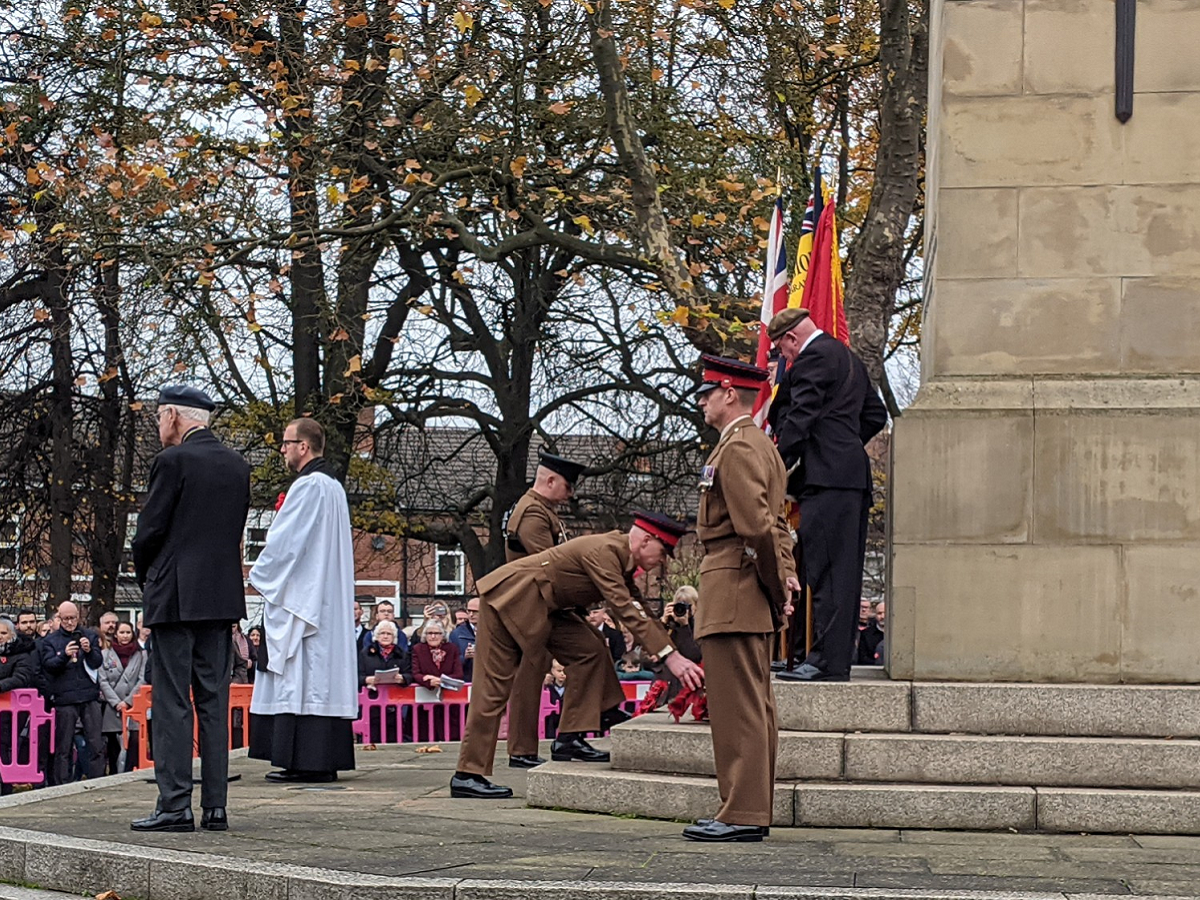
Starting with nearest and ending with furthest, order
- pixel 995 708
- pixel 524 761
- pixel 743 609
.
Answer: pixel 743 609 < pixel 995 708 < pixel 524 761

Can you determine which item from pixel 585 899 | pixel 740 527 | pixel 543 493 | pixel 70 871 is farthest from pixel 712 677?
pixel 543 493

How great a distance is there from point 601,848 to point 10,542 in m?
20.5

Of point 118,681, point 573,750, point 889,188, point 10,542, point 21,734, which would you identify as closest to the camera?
point 573,750

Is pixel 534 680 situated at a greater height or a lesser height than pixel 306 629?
lesser

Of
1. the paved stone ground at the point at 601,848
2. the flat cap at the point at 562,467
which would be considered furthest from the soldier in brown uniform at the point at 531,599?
the flat cap at the point at 562,467

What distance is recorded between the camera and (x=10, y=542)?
84.0 feet

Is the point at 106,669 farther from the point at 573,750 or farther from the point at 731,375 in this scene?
the point at 731,375

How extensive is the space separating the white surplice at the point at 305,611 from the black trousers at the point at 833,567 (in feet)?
9.01

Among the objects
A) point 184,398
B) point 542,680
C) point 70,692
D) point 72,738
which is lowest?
point 72,738

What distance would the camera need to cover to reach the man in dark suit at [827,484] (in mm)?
8645

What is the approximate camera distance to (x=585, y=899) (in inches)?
230

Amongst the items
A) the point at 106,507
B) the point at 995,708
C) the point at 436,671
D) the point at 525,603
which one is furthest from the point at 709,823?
the point at 106,507

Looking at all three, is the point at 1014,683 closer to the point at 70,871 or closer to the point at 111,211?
the point at 70,871

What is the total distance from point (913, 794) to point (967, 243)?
280 centimetres
